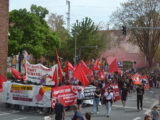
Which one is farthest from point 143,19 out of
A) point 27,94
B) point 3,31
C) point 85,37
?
point 27,94

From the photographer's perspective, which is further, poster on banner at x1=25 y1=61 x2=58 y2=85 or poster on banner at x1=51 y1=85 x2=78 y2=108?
poster on banner at x1=25 y1=61 x2=58 y2=85

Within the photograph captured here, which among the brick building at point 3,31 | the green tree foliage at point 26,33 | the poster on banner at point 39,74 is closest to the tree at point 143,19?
the green tree foliage at point 26,33

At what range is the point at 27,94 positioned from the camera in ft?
48.8

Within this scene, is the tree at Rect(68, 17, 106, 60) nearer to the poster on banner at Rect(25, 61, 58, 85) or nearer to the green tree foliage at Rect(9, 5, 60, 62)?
the green tree foliage at Rect(9, 5, 60, 62)

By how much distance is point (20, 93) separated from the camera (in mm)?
15211

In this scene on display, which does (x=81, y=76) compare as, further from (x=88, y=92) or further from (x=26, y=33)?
(x=26, y=33)

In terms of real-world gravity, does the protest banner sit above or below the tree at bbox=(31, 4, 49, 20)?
below

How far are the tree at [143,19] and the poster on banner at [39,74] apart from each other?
31.3 meters

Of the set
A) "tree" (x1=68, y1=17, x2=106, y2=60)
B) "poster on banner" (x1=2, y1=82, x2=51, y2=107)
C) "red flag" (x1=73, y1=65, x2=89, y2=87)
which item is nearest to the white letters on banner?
"poster on banner" (x1=2, y1=82, x2=51, y2=107)

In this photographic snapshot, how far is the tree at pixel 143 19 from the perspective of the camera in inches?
1703

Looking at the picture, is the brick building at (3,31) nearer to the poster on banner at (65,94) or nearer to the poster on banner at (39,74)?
the poster on banner at (39,74)

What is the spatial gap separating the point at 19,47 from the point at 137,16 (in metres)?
19.6

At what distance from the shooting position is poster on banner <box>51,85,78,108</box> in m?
14.4

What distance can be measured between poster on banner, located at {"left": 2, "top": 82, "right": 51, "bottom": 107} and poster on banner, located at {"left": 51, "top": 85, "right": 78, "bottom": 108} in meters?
0.37
